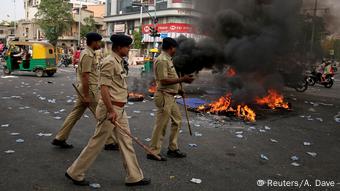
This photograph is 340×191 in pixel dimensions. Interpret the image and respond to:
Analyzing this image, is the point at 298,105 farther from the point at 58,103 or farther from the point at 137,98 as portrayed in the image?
the point at 58,103

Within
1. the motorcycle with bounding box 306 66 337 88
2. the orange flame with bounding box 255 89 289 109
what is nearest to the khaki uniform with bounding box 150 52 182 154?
the orange flame with bounding box 255 89 289 109

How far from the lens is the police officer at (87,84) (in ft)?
17.2

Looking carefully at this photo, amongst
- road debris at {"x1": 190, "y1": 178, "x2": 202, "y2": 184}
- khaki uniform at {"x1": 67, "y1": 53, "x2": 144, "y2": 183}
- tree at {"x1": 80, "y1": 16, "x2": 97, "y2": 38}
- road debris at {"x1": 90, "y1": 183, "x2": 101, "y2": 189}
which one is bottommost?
road debris at {"x1": 190, "y1": 178, "x2": 202, "y2": 184}

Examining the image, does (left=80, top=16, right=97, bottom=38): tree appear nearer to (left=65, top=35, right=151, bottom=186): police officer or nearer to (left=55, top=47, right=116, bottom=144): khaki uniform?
(left=55, top=47, right=116, bottom=144): khaki uniform

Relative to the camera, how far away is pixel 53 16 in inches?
1682

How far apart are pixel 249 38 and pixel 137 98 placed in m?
4.00

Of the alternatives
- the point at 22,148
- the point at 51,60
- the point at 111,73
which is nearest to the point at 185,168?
the point at 111,73

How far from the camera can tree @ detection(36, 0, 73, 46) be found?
42.2 m

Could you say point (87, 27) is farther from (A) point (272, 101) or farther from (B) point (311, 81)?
(A) point (272, 101)

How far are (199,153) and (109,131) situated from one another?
204cm

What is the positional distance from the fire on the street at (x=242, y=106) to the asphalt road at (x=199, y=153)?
335 millimetres

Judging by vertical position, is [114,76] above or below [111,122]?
above

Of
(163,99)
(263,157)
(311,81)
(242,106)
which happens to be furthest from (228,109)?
(311,81)

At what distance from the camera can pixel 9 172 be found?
14.4 feet
